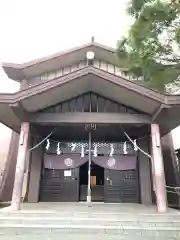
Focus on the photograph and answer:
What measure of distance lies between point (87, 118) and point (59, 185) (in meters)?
3.87

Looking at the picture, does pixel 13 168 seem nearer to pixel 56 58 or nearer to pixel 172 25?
pixel 56 58

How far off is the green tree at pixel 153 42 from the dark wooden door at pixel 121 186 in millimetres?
5682

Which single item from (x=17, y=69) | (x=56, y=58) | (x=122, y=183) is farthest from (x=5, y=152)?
(x=122, y=183)

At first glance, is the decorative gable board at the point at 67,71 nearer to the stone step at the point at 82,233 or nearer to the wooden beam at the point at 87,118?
the wooden beam at the point at 87,118

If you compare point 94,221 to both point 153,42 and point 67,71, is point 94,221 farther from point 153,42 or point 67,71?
point 67,71

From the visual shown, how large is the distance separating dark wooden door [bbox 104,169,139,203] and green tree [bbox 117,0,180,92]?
568 centimetres

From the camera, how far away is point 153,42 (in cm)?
617

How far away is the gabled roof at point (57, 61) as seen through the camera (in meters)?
12.0

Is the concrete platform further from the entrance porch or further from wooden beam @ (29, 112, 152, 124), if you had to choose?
the entrance porch

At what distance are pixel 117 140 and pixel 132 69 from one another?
5.41m

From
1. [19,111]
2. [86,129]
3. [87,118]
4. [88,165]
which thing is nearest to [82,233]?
[87,118]

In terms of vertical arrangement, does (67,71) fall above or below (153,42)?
above

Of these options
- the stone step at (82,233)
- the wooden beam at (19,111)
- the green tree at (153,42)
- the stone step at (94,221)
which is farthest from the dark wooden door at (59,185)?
the green tree at (153,42)

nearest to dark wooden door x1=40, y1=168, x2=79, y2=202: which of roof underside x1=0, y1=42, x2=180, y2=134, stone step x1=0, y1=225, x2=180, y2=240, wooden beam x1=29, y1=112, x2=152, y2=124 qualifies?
roof underside x1=0, y1=42, x2=180, y2=134
